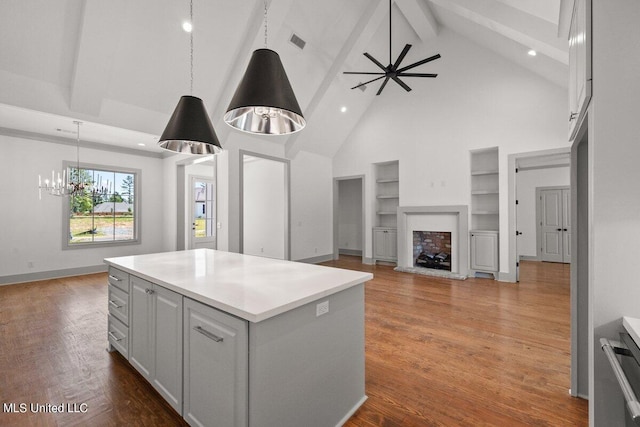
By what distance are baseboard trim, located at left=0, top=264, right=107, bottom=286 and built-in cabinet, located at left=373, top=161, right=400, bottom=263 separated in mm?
6190

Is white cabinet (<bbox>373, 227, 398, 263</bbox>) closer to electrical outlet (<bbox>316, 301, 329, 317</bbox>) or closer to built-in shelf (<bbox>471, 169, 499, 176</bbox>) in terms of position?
built-in shelf (<bbox>471, 169, 499, 176</bbox>)

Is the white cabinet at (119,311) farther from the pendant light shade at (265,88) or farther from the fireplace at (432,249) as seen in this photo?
the fireplace at (432,249)

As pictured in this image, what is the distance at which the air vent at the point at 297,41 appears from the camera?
4848 millimetres

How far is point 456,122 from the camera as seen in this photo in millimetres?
5793

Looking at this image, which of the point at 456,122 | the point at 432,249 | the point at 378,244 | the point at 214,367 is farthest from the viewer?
the point at 378,244

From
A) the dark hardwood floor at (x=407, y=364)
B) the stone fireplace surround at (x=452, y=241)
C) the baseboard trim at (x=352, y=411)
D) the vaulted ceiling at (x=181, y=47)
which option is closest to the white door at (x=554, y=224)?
the stone fireplace surround at (x=452, y=241)

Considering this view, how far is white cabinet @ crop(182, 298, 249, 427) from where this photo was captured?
1.27m

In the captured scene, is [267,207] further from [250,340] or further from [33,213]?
[250,340]

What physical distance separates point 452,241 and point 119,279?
18.2 feet

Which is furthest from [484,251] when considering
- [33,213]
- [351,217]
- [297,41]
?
[33,213]

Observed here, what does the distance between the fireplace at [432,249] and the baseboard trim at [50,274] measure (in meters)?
6.83

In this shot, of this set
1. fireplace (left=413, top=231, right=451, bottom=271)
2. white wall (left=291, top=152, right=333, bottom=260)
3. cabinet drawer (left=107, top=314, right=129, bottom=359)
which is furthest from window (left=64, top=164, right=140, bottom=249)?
fireplace (left=413, top=231, right=451, bottom=271)

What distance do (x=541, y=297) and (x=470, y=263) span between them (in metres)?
1.44

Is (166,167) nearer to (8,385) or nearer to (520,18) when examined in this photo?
(8,385)
